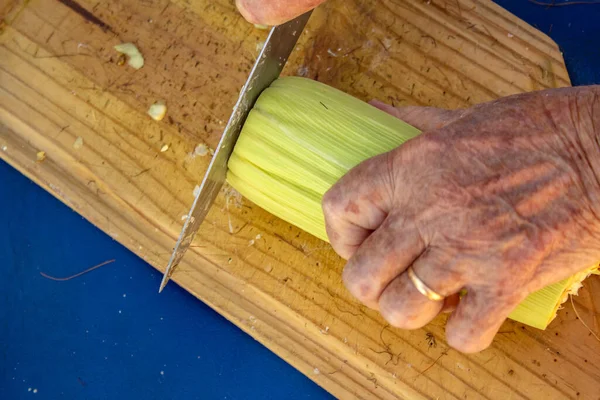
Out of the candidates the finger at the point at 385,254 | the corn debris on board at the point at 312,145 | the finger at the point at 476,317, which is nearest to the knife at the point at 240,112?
the corn debris on board at the point at 312,145

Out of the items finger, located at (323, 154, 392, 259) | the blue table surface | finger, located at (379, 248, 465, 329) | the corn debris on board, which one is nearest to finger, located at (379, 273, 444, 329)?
finger, located at (379, 248, 465, 329)

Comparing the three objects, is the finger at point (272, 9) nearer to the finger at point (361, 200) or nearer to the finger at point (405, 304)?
the finger at point (361, 200)

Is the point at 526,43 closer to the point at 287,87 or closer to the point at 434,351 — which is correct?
the point at 287,87

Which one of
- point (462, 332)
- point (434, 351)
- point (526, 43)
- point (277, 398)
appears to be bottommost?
point (277, 398)

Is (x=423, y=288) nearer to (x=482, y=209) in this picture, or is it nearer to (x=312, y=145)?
(x=482, y=209)

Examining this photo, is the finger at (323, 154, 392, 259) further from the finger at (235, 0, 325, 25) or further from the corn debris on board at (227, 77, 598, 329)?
the finger at (235, 0, 325, 25)

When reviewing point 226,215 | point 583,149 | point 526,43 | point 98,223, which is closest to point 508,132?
point 583,149
